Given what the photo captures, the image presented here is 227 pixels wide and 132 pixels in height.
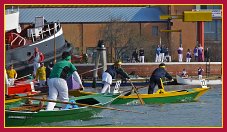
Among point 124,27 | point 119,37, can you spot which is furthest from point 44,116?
point 124,27

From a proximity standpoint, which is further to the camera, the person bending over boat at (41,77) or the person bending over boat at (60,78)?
the person bending over boat at (41,77)

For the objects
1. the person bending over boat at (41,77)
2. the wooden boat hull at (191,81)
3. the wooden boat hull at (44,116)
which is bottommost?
the wooden boat hull at (44,116)

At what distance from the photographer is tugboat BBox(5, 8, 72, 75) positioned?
41.2 metres

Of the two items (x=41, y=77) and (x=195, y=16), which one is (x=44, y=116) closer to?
(x=41, y=77)

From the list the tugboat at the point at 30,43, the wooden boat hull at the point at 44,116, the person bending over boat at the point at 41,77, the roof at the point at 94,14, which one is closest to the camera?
the wooden boat hull at the point at 44,116

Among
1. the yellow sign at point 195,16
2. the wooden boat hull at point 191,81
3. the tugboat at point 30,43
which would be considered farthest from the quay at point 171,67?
the wooden boat hull at point 191,81

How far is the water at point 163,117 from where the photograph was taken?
813 inches

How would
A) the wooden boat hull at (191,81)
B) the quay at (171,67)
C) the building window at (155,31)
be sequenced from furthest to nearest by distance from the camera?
the building window at (155,31), the quay at (171,67), the wooden boat hull at (191,81)

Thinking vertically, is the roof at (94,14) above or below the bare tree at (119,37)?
above

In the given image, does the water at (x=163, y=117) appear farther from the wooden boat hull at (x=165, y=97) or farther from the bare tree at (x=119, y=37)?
the bare tree at (x=119, y=37)

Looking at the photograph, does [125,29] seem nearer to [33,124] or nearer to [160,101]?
[160,101]

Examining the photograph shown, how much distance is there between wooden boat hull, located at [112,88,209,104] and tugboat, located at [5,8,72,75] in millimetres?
13711

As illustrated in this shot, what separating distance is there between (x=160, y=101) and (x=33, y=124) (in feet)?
29.0

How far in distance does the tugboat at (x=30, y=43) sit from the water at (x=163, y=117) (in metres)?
15.3
